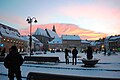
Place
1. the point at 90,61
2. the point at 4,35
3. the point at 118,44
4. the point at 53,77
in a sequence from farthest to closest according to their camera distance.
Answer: the point at 118,44
the point at 4,35
the point at 90,61
the point at 53,77

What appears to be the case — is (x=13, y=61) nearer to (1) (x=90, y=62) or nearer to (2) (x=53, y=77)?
(2) (x=53, y=77)

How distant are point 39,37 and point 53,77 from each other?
178208 mm

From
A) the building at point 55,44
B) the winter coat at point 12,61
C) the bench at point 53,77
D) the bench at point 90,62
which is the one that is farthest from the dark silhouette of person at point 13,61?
the building at point 55,44

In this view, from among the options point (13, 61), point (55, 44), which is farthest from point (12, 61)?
point (55, 44)

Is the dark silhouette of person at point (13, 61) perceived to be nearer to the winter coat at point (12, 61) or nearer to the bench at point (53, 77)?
the winter coat at point (12, 61)

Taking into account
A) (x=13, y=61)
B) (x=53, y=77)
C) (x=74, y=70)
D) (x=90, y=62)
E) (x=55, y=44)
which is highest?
(x=55, y=44)

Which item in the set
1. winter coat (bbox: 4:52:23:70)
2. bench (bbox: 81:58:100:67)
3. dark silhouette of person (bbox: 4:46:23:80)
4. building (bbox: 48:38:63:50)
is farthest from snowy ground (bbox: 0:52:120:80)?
building (bbox: 48:38:63:50)

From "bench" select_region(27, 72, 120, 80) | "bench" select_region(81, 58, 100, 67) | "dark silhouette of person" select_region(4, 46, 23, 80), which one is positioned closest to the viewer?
"bench" select_region(27, 72, 120, 80)

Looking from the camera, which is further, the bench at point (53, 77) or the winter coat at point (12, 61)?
the winter coat at point (12, 61)


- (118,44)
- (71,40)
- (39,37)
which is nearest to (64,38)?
(71,40)

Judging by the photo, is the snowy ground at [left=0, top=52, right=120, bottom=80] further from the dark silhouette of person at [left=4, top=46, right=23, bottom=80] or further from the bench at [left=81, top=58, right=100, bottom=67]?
the dark silhouette of person at [left=4, top=46, right=23, bottom=80]

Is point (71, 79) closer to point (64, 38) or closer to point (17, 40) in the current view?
point (17, 40)

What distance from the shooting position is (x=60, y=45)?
597ft

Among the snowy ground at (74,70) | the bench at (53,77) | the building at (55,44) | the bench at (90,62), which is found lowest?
the snowy ground at (74,70)
